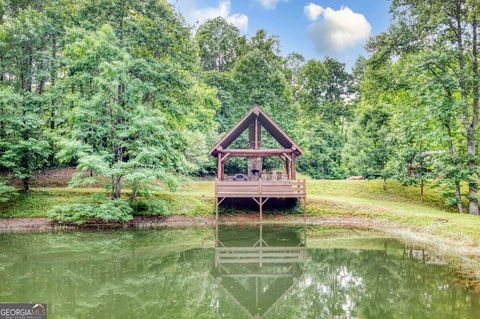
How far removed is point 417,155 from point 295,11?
13.9m

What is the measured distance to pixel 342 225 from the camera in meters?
21.2

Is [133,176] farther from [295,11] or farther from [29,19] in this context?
[295,11]

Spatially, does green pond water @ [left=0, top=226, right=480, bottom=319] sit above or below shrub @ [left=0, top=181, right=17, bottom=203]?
below

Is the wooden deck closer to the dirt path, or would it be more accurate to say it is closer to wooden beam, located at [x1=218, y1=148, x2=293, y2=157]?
the dirt path

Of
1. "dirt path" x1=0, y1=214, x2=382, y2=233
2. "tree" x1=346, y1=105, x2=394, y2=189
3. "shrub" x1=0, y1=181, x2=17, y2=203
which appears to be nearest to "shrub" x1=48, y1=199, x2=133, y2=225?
"dirt path" x1=0, y1=214, x2=382, y2=233

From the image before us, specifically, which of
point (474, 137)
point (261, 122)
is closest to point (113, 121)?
point (261, 122)

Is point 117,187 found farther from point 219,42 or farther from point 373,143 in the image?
point 219,42

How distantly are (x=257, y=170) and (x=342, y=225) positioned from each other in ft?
23.1

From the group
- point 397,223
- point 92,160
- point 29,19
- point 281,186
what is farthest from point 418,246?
point 29,19

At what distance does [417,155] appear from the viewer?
24531mm

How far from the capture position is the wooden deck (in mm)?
21875

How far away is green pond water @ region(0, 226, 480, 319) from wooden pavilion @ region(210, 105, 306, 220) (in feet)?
15.9

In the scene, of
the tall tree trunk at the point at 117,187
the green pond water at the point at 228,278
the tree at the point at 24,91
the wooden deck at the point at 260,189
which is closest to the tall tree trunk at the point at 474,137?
the green pond water at the point at 228,278

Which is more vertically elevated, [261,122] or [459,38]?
[459,38]
